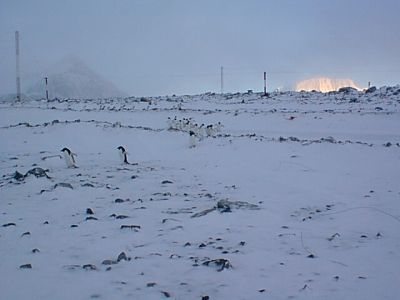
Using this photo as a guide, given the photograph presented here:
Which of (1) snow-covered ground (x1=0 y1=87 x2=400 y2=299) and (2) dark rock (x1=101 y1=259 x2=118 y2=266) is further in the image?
(2) dark rock (x1=101 y1=259 x2=118 y2=266)

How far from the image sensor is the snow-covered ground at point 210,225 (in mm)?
4109

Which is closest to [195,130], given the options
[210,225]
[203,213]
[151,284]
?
[203,213]

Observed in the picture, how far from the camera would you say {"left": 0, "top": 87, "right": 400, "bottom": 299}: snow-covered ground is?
4.11 m

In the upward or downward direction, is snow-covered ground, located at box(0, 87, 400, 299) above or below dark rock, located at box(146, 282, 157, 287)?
above

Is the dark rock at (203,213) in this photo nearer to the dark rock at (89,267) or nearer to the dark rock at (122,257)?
the dark rock at (122,257)

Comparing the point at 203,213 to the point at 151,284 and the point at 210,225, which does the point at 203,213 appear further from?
the point at 151,284

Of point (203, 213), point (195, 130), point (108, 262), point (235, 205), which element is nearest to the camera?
point (108, 262)

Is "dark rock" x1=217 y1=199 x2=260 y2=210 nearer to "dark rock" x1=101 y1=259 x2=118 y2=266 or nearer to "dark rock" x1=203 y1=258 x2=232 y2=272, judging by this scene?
"dark rock" x1=203 y1=258 x2=232 y2=272

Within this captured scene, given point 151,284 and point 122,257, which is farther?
point 122,257

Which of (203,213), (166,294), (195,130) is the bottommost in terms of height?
(166,294)

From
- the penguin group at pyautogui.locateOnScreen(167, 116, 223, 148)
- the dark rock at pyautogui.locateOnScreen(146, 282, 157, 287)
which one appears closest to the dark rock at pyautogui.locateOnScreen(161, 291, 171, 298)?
the dark rock at pyautogui.locateOnScreen(146, 282, 157, 287)

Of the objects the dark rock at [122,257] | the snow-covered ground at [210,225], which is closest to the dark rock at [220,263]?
the snow-covered ground at [210,225]

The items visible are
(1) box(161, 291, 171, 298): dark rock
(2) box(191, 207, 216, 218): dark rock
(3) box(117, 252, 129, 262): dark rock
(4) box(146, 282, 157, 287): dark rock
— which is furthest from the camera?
(2) box(191, 207, 216, 218): dark rock

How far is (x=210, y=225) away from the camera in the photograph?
19.8 feet
